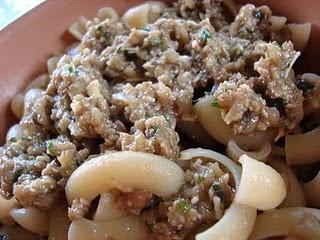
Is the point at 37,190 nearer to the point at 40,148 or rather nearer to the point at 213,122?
the point at 40,148

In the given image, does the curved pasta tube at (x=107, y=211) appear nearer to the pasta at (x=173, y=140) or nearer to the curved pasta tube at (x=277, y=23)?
the pasta at (x=173, y=140)

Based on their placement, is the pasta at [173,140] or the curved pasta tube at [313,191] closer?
the pasta at [173,140]

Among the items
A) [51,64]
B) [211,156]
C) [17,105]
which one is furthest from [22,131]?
[211,156]

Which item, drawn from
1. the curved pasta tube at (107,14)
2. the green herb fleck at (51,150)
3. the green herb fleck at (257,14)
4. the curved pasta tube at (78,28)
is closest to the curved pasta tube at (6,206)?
the green herb fleck at (51,150)

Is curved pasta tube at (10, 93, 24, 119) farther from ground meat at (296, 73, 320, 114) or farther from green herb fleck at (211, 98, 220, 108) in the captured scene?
ground meat at (296, 73, 320, 114)

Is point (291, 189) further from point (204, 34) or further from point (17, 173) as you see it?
point (17, 173)

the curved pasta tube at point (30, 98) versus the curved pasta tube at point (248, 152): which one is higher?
the curved pasta tube at point (30, 98)

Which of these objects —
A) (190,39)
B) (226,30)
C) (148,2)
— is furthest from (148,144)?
(148,2)
